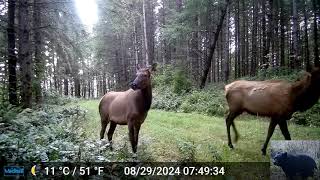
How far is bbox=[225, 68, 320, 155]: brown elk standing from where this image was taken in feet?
20.7

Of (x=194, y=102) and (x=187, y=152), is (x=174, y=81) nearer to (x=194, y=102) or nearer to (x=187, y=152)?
(x=194, y=102)

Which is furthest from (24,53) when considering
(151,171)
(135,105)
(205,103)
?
(205,103)

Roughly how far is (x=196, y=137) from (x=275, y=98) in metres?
2.57

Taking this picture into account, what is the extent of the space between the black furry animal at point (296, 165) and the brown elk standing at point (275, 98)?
1409mm

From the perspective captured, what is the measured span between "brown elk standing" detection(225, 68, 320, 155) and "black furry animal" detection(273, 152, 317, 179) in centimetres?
141

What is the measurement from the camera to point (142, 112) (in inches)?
262

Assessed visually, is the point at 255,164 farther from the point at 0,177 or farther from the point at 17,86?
the point at 17,86

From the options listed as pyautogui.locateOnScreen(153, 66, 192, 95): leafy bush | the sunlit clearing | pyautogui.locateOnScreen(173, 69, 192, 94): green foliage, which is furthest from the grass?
pyautogui.locateOnScreen(153, 66, 192, 95): leafy bush

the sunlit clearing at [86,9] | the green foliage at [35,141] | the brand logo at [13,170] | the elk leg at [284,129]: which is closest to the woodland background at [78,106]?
the green foliage at [35,141]

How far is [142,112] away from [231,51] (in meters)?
26.6

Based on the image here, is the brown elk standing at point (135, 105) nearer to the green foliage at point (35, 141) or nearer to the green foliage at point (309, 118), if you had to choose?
the green foliage at point (35, 141)

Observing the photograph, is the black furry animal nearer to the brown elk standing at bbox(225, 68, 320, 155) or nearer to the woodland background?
the woodland background

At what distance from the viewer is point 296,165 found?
502 cm

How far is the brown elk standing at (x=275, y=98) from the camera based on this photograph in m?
6.31
